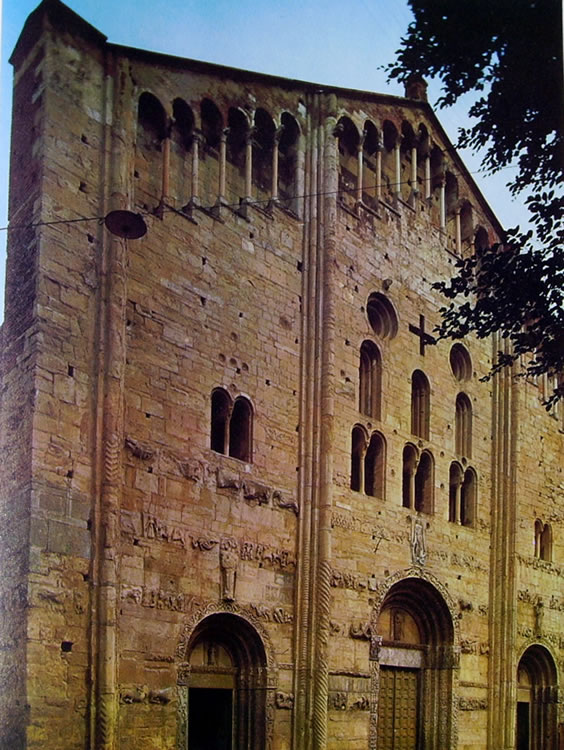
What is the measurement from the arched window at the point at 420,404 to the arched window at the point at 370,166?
3674 millimetres

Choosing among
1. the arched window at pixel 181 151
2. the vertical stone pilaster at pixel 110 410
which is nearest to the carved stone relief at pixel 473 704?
the vertical stone pilaster at pixel 110 410

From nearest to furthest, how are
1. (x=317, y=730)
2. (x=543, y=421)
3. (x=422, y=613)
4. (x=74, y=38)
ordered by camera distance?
(x=74, y=38), (x=317, y=730), (x=422, y=613), (x=543, y=421)

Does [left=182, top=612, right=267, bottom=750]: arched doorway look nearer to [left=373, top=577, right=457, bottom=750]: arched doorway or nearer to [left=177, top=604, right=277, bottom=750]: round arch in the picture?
[left=177, top=604, right=277, bottom=750]: round arch

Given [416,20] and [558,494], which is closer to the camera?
[416,20]

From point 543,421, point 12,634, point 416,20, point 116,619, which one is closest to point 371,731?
point 116,619

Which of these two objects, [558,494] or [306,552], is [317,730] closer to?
[306,552]

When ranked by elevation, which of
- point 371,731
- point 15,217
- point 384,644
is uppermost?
point 15,217

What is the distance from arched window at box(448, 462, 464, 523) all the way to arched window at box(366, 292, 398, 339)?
3.36 meters

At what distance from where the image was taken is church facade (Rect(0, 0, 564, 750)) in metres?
14.7

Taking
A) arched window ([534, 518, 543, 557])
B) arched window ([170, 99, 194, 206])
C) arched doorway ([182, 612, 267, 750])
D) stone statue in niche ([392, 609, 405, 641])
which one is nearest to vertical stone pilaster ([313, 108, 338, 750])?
arched doorway ([182, 612, 267, 750])

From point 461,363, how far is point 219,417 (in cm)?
780

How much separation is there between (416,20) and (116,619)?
366 inches

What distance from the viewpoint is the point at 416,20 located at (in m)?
14.0

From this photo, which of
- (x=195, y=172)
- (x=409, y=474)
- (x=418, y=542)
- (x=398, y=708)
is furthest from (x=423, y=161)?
(x=398, y=708)
